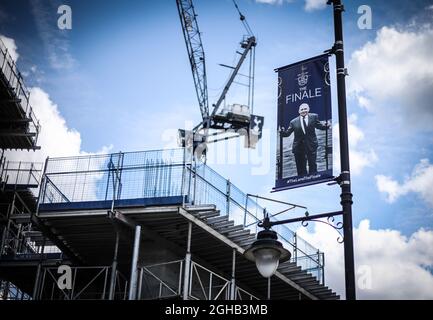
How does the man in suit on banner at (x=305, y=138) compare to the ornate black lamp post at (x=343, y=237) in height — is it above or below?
above

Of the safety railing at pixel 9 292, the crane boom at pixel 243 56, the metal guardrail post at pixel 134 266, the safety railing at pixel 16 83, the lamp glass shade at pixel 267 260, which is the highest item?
the crane boom at pixel 243 56

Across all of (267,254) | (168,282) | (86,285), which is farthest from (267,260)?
(86,285)

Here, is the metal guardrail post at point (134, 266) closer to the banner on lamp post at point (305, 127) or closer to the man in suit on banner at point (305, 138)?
the banner on lamp post at point (305, 127)

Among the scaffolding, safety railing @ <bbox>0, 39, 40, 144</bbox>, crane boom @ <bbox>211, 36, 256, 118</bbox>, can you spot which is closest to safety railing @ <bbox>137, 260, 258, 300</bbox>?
the scaffolding

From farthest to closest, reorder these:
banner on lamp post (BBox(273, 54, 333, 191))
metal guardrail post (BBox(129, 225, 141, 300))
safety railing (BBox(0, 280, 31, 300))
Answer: safety railing (BBox(0, 280, 31, 300)) < metal guardrail post (BBox(129, 225, 141, 300)) < banner on lamp post (BBox(273, 54, 333, 191))

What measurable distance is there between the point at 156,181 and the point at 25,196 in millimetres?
14759

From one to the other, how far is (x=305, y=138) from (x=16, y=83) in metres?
22.5

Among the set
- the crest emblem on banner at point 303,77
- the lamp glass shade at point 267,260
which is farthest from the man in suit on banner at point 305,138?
the lamp glass shade at point 267,260

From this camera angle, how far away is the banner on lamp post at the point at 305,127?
1472 cm

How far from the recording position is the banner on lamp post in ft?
48.3

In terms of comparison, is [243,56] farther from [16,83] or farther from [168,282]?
[168,282]

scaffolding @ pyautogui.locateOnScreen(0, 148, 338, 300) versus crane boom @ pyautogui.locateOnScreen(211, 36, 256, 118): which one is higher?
crane boom @ pyautogui.locateOnScreen(211, 36, 256, 118)

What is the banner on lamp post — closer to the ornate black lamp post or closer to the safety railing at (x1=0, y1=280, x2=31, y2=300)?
the ornate black lamp post
